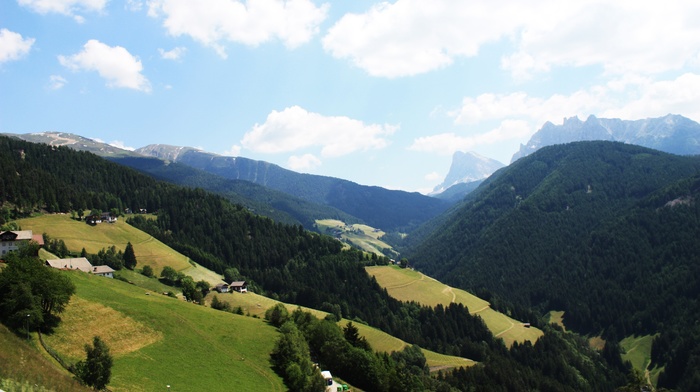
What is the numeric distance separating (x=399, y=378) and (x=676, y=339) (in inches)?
6315

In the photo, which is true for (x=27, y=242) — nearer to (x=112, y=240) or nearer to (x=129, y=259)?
(x=129, y=259)

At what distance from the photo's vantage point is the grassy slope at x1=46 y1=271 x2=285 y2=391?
68.6 metres

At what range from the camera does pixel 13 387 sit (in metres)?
36.3

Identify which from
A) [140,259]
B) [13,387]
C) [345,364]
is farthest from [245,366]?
[140,259]

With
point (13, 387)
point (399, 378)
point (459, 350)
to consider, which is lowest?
point (459, 350)

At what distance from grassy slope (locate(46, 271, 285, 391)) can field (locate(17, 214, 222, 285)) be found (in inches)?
2605

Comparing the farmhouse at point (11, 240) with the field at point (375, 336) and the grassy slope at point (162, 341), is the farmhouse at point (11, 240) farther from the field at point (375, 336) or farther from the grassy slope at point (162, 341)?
the field at point (375, 336)

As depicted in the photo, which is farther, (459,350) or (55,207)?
(55,207)

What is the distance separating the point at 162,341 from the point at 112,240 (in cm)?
11349

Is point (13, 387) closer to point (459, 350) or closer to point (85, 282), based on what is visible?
point (85, 282)

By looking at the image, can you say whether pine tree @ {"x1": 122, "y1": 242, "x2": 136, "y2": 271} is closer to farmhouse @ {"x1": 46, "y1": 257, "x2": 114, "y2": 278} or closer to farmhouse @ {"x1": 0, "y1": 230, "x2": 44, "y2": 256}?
farmhouse @ {"x1": 46, "y1": 257, "x2": 114, "y2": 278}

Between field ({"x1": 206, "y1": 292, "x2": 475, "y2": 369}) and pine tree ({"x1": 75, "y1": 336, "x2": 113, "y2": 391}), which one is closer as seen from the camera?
pine tree ({"x1": 75, "y1": 336, "x2": 113, "y2": 391})

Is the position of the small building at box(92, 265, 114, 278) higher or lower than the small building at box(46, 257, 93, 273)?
lower

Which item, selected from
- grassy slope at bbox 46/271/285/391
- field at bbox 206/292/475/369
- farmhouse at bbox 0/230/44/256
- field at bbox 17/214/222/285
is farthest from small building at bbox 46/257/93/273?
field at bbox 206/292/475/369
